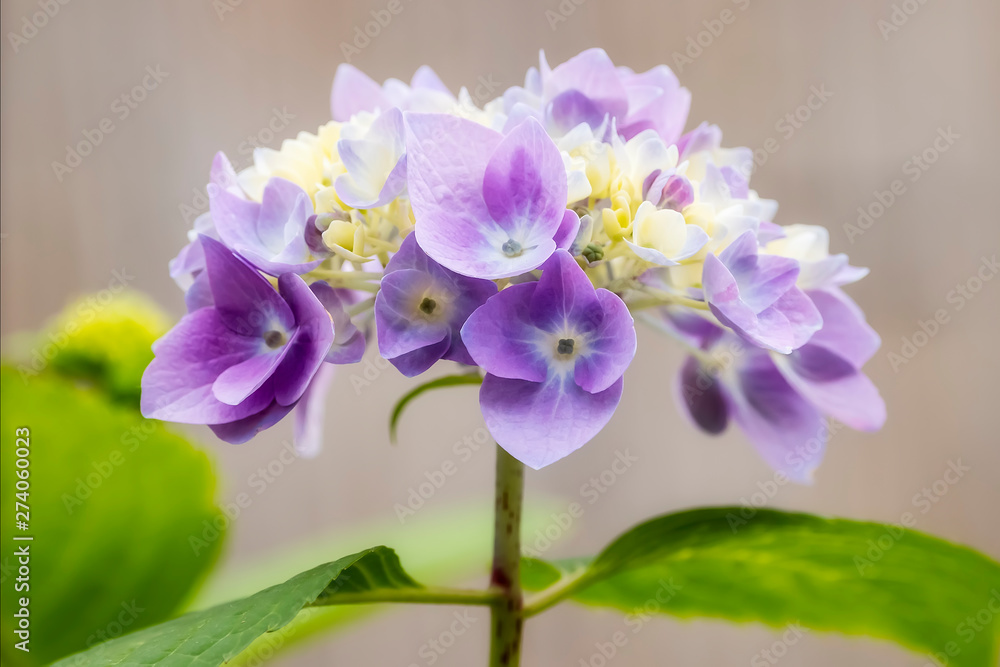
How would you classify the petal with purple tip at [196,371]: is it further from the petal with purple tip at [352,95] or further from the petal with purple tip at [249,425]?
the petal with purple tip at [352,95]

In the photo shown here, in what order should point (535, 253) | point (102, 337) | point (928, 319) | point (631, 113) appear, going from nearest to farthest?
point (535, 253) → point (631, 113) → point (102, 337) → point (928, 319)

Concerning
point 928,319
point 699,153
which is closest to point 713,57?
point 928,319

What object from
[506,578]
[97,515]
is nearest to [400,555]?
[97,515]

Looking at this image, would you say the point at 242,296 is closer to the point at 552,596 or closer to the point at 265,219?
the point at 265,219

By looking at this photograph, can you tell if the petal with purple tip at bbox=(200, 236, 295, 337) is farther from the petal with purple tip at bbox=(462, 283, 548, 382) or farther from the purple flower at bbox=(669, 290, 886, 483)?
the purple flower at bbox=(669, 290, 886, 483)

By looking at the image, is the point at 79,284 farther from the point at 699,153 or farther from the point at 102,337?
the point at 699,153

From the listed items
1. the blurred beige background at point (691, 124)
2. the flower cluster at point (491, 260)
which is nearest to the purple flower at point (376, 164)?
the flower cluster at point (491, 260)

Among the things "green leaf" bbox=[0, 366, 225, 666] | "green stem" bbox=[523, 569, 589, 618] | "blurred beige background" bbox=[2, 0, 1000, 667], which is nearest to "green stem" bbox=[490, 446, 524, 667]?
"green stem" bbox=[523, 569, 589, 618]
